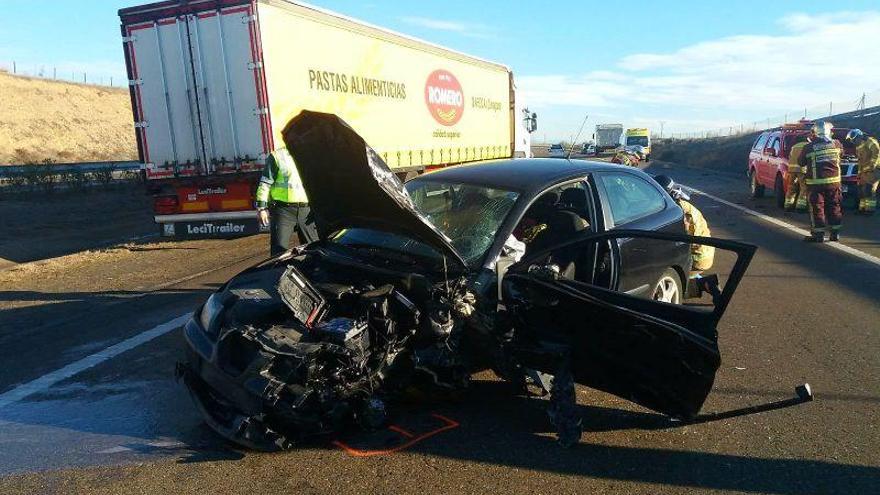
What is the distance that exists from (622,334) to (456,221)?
1413 millimetres

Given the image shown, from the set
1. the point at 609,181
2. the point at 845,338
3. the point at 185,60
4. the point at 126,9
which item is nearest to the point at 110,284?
the point at 185,60

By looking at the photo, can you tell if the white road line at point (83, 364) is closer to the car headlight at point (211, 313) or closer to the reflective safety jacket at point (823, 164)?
the car headlight at point (211, 313)

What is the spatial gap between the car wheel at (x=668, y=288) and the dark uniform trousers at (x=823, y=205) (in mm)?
5904

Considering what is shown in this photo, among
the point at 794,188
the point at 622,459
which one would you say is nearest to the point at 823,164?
the point at 794,188

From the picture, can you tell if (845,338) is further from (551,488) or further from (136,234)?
(136,234)

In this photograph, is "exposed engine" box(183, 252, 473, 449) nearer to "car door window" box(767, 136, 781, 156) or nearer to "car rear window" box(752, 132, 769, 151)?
"car door window" box(767, 136, 781, 156)

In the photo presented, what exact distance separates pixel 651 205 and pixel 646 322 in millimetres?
2233

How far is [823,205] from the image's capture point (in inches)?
390

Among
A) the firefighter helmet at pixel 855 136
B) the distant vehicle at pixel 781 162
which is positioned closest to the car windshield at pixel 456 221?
the distant vehicle at pixel 781 162

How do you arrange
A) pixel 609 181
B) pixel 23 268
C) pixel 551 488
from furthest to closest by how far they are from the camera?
1. pixel 23 268
2. pixel 609 181
3. pixel 551 488

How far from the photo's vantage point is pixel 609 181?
4961 mm

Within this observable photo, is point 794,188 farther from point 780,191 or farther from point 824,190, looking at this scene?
point 824,190

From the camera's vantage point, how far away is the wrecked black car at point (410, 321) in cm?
327

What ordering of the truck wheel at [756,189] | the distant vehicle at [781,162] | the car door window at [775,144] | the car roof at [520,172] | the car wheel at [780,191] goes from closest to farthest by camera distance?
the car roof at [520,172] < the distant vehicle at [781,162] < the car wheel at [780,191] < the car door window at [775,144] < the truck wheel at [756,189]
